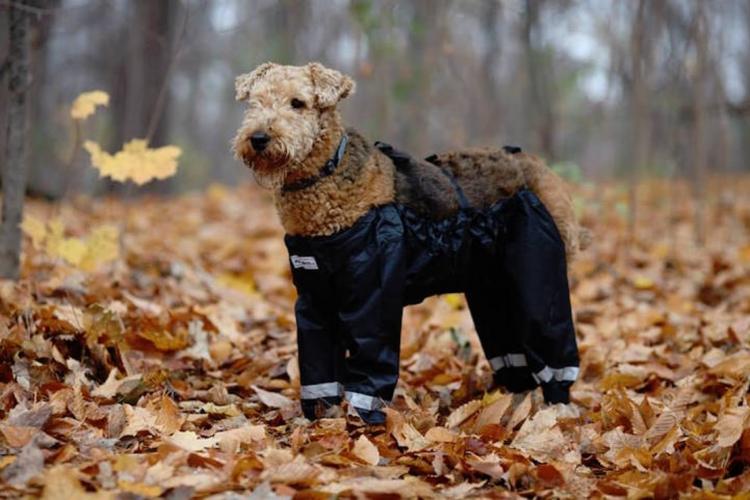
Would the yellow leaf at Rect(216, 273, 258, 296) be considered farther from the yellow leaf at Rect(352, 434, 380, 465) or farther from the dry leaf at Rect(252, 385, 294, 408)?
the yellow leaf at Rect(352, 434, 380, 465)

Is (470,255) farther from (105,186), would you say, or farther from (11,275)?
A: (105,186)

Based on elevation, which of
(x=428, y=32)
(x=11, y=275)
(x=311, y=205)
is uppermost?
(x=428, y=32)

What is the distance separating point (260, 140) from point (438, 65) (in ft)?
28.6

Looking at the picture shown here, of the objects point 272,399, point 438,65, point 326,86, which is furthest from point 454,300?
point 438,65

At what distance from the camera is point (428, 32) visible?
402 inches

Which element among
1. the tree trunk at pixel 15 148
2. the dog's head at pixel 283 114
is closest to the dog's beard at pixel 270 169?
the dog's head at pixel 283 114

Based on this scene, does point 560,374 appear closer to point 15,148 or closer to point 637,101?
point 15,148

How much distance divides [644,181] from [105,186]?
9.61 meters

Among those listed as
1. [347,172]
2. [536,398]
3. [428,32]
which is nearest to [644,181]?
[428,32]

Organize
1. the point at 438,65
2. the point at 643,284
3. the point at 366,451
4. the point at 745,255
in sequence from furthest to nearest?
the point at 438,65 → the point at 745,255 → the point at 643,284 → the point at 366,451

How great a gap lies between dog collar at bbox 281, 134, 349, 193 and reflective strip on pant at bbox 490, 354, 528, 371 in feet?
4.97

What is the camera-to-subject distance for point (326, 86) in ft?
11.8

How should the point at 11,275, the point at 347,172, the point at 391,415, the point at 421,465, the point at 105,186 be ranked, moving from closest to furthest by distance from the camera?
the point at 421,465 < the point at 391,415 < the point at 347,172 < the point at 11,275 < the point at 105,186

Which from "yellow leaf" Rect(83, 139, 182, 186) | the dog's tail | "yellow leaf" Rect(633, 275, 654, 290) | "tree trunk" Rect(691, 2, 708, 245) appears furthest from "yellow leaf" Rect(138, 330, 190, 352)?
"tree trunk" Rect(691, 2, 708, 245)
